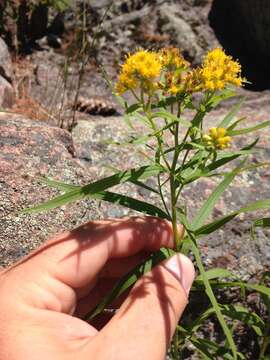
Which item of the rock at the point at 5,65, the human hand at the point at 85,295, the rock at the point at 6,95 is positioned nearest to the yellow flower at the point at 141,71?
the human hand at the point at 85,295

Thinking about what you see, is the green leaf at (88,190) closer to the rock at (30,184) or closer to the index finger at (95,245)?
the index finger at (95,245)

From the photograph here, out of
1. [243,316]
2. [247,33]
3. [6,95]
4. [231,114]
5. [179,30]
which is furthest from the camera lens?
[179,30]

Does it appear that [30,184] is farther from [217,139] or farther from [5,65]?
[5,65]

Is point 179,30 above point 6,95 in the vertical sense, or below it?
above

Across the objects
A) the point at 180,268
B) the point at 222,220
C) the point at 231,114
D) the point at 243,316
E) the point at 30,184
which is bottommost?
the point at 243,316

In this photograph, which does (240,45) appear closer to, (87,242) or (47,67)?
(47,67)

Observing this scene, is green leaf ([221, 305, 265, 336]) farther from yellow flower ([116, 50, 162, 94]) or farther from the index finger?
yellow flower ([116, 50, 162, 94])

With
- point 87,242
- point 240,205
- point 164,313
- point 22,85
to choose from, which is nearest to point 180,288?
point 164,313

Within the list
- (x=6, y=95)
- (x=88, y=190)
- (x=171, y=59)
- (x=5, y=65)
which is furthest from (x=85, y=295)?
(x=5, y=65)
